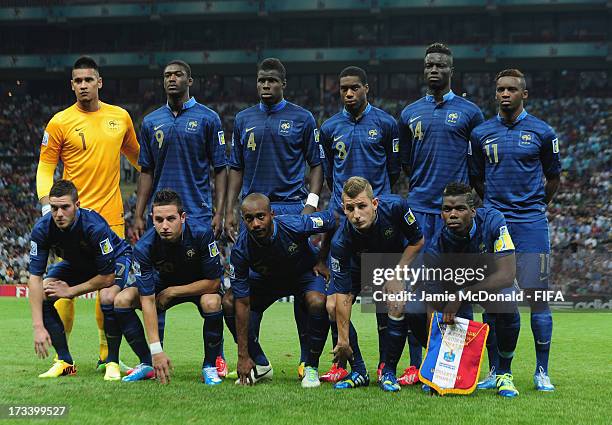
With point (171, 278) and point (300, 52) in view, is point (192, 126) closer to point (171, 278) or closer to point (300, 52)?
point (171, 278)

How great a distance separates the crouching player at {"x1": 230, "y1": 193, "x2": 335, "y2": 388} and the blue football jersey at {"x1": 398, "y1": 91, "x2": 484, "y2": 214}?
90 centimetres

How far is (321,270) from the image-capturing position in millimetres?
6969

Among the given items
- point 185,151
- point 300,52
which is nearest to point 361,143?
point 185,151

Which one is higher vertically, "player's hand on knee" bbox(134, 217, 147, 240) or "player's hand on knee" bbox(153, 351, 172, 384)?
"player's hand on knee" bbox(134, 217, 147, 240)

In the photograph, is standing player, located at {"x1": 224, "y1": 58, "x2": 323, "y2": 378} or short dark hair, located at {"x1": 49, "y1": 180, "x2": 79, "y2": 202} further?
standing player, located at {"x1": 224, "y1": 58, "x2": 323, "y2": 378}

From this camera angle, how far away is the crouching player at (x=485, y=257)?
6223mm

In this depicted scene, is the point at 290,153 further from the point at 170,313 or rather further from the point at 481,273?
the point at 170,313

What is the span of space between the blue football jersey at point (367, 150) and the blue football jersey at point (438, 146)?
0.21 m

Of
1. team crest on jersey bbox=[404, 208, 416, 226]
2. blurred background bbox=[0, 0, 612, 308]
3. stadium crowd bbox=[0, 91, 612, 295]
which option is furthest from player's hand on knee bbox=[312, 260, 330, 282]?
blurred background bbox=[0, 0, 612, 308]

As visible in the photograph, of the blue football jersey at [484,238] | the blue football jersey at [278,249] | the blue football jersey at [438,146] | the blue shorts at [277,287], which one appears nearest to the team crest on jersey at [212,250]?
the blue football jersey at [278,249]

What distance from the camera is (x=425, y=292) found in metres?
6.67

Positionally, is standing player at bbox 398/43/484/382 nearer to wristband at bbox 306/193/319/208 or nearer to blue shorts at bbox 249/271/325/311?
wristband at bbox 306/193/319/208

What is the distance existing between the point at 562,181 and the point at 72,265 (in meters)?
24.1

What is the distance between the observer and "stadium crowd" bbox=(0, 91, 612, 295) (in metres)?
18.2
